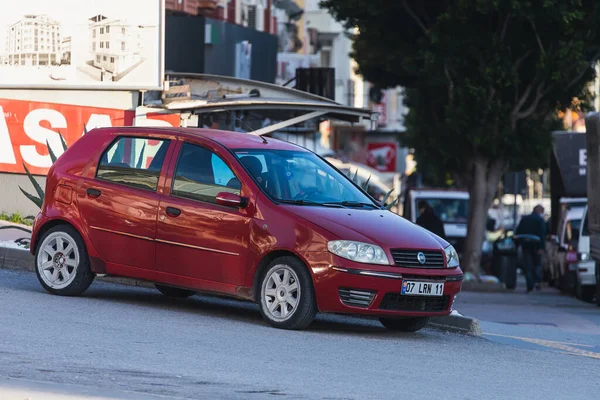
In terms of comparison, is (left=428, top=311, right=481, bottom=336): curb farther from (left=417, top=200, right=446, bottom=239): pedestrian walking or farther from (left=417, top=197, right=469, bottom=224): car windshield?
(left=417, top=197, right=469, bottom=224): car windshield

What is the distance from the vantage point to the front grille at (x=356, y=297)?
11039 mm

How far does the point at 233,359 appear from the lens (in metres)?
9.38

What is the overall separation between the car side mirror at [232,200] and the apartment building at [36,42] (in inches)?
449

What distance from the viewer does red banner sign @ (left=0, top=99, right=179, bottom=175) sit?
22000 millimetres

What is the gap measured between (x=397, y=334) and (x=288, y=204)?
1.66 m

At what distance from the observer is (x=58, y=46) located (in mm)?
22250

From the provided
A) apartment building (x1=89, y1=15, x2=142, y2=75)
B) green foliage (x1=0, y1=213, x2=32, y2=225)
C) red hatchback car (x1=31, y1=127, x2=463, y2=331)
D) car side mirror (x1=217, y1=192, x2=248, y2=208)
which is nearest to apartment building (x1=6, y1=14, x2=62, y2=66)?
apartment building (x1=89, y1=15, x2=142, y2=75)

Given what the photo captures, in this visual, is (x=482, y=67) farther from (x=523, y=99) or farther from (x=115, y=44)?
(x=115, y=44)

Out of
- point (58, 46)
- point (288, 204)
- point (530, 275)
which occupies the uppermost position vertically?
point (58, 46)

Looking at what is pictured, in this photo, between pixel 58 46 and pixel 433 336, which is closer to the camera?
Answer: pixel 433 336

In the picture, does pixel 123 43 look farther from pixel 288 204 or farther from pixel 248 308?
pixel 288 204

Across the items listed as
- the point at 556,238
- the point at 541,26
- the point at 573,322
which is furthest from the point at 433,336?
the point at 556,238

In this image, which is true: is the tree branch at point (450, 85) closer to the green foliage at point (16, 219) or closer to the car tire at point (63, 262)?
the green foliage at point (16, 219)

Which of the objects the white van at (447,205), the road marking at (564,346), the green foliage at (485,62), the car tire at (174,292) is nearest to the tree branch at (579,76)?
the green foliage at (485,62)
